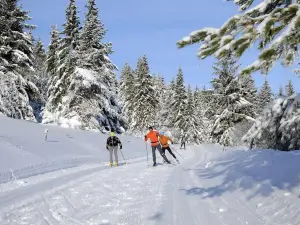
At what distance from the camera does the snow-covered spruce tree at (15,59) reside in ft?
82.2

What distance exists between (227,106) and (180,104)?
996 inches

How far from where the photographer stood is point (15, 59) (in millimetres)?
26609

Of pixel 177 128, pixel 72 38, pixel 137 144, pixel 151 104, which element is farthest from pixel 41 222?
pixel 177 128

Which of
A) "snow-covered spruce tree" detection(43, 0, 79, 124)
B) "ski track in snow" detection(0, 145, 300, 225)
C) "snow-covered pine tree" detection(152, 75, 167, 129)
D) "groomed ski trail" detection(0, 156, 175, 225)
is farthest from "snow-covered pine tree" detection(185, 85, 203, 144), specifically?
"ski track in snow" detection(0, 145, 300, 225)

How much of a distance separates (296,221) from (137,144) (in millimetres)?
28311

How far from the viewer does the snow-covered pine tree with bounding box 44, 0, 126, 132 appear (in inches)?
1257

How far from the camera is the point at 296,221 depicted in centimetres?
527

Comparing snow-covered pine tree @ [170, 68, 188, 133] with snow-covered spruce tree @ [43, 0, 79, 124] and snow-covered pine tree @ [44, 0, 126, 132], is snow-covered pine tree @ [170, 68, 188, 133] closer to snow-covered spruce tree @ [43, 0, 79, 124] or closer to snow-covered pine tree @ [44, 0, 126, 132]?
snow-covered pine tree @ [44, 0, 126, 132]

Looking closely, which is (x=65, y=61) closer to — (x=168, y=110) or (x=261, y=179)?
(x=261, y=179)

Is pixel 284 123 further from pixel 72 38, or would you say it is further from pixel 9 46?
pixel 72 38

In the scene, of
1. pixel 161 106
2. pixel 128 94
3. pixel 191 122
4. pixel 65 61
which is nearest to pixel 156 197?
pixel 65 61

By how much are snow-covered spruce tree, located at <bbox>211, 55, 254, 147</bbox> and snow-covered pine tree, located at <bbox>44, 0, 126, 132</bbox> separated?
10939mm

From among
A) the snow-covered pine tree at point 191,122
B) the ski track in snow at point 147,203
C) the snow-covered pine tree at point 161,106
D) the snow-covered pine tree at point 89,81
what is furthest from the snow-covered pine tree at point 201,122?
the ski track in snow at point 147,203

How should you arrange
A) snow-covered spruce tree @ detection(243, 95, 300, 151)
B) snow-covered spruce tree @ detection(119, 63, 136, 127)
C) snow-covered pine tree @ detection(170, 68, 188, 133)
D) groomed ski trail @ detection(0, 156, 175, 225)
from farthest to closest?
snow-covered spruce tree @ detection(119, 63, 136, 127) < snow-covered pine tree @ detection(170, 68, 188, 133) < snow-covered spruce tree @ detection(243, 95, 300, 151) < groomed ski trail @ detection(0, 156, 175, 225)
